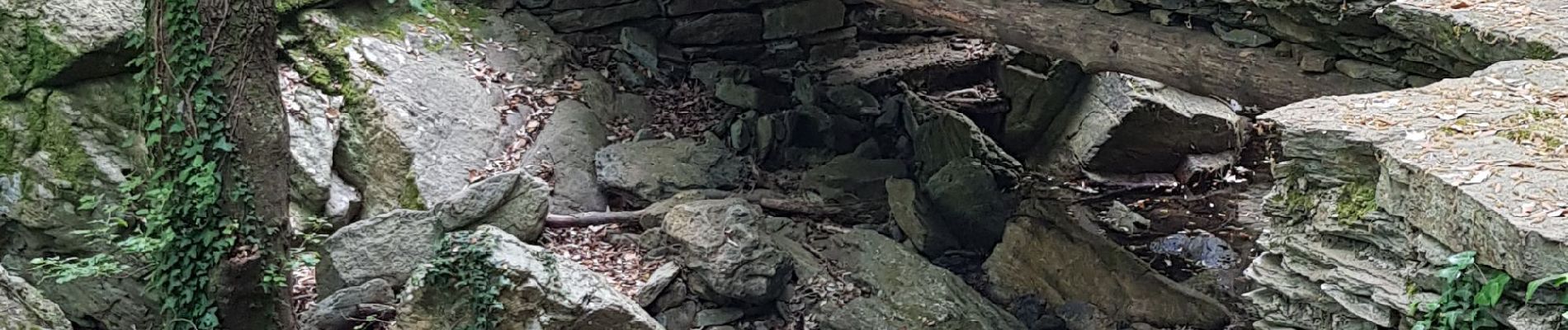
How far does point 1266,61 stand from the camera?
584cm

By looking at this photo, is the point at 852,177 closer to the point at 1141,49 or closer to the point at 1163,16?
the point at 1141,49

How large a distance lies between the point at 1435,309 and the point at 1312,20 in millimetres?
2340

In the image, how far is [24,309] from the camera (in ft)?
16.9

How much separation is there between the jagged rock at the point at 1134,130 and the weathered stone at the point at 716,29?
249 centimetres

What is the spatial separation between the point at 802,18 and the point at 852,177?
1701 millimetres

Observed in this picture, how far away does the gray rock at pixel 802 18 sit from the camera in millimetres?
9948

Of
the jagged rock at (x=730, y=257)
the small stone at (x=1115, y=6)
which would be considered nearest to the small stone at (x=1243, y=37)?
the small stone at (x=1115, y=6)

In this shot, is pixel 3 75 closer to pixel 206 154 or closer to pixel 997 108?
pixel 206 154

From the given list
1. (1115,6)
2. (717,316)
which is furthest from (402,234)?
(1115,6)

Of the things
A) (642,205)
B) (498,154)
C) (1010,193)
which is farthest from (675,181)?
(1010,193)

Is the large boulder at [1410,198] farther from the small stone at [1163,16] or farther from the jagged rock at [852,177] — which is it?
the jagged rock at [852,177]

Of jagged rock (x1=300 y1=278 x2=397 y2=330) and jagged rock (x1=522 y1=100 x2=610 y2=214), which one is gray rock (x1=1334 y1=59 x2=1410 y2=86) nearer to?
jagged rock (x1=522 y1=100 x2=610 y2=214)

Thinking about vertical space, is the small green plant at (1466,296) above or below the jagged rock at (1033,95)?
above

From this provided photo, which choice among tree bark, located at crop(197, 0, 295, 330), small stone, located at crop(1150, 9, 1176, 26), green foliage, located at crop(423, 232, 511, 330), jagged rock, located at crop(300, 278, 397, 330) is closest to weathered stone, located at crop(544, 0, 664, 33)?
jagged rock, located at crop(300, 278, 397, 330)
